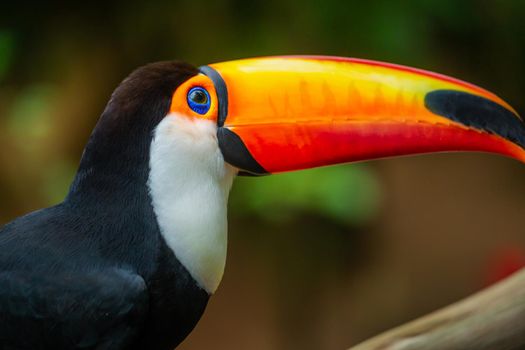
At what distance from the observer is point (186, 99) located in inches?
75.2

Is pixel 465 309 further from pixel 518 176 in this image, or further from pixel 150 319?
pixel 518 176

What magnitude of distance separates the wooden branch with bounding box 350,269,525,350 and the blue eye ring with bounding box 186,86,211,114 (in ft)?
1.79

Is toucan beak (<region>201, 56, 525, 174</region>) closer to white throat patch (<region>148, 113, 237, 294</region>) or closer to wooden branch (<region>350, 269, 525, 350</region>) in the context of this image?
white throat patch (<region>148, 113, 237, 294</region>)

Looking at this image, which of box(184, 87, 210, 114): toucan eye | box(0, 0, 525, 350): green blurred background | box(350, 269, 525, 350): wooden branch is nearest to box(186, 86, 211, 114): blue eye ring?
box(184, 87, 210, 114): toucan eye

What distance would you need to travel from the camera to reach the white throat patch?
1.85 metres

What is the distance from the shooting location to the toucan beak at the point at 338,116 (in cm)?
194

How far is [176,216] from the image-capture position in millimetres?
1844

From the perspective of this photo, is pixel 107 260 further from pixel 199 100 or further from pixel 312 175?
pixel 312 175

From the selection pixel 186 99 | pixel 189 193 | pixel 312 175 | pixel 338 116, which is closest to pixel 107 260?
pixel 189 193

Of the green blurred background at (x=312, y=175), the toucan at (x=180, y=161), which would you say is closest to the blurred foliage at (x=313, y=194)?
the green blurred background at (x=312, y=175)

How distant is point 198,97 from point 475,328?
0.68 metres

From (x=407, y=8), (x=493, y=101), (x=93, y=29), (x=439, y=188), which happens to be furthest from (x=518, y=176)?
(x=493, y=101)

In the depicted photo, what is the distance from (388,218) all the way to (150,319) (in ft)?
7.77

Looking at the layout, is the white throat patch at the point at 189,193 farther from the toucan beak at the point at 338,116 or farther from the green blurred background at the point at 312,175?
the green blurred background at the point at 312,175
